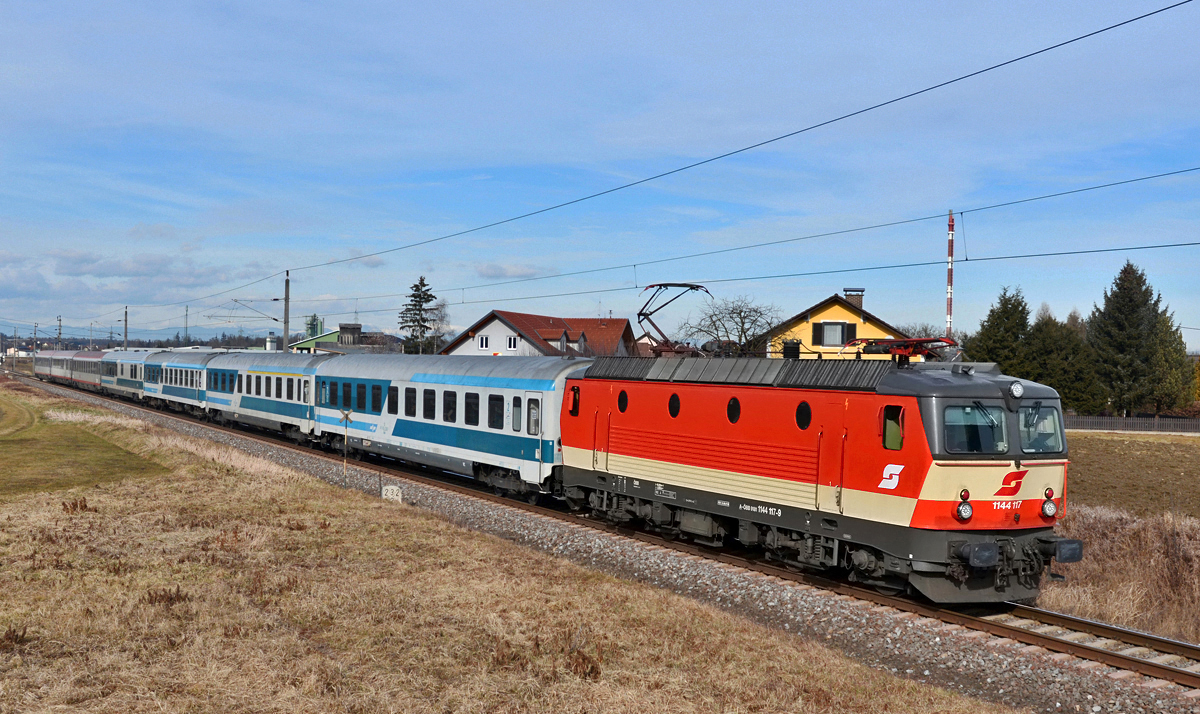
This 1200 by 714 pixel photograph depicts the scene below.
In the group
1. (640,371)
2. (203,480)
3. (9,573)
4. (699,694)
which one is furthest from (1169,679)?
(203,480)

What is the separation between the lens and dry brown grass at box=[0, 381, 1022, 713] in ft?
28.5

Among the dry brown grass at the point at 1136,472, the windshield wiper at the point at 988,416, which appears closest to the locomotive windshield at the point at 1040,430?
the windshield wiper at the point at 988,416

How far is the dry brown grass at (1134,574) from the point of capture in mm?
12938

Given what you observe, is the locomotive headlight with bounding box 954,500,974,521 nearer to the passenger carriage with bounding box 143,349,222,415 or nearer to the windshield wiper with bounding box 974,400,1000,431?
the windshield wiper with bounding box 974,400,1000,431

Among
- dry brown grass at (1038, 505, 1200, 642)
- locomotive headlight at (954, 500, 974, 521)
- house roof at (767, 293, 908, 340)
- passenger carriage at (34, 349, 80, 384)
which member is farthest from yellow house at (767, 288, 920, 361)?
passenger carriage at (34, 349, 80, 384)

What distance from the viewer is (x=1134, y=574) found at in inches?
634

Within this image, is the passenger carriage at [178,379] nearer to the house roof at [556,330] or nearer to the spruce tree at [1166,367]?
the house roof at [556,330]

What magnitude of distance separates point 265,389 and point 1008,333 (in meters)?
46.6

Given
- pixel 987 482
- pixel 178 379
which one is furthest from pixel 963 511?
pixel 178 379

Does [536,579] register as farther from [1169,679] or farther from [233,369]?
[233,369]

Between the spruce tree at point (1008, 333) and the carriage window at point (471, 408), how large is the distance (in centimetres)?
4525

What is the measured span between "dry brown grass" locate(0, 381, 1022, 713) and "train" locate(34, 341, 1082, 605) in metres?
2.50

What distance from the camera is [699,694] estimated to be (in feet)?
29.3

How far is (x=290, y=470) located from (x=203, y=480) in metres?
3.34
